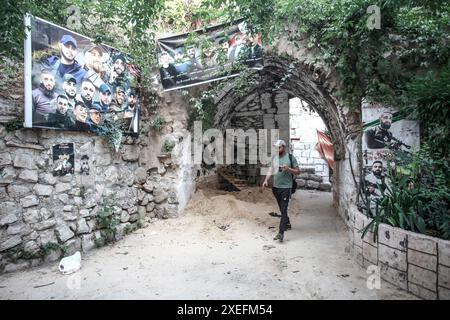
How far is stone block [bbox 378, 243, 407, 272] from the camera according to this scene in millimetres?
2726

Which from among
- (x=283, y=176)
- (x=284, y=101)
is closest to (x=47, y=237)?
(x=283, y=176)

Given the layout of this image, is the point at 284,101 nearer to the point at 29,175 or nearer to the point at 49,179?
the point at 49,179

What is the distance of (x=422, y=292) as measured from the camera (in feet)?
8.37

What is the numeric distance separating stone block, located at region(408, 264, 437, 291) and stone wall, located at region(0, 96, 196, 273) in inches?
150

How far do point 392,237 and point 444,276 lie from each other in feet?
1.70

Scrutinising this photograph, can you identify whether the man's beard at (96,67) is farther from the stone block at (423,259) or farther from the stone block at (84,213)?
the stone block at (423,259)

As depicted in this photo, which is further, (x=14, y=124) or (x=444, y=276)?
(x=14, y=124)

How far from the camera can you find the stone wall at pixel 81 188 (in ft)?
→ 11.0

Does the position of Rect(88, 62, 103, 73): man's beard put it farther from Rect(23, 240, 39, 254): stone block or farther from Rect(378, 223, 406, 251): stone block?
Rect(378, 223, 406, 251): stone block

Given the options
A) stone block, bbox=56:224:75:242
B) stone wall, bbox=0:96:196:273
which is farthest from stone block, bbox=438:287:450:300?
stone block, bbox=56:224:75:242

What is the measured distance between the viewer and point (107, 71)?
4.47 meters

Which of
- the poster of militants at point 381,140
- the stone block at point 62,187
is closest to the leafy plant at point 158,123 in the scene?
the stone block at point 62,187

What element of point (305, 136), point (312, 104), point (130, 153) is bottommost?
point (130, 153)

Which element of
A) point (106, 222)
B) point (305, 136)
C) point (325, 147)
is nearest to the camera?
point (106, 222)
